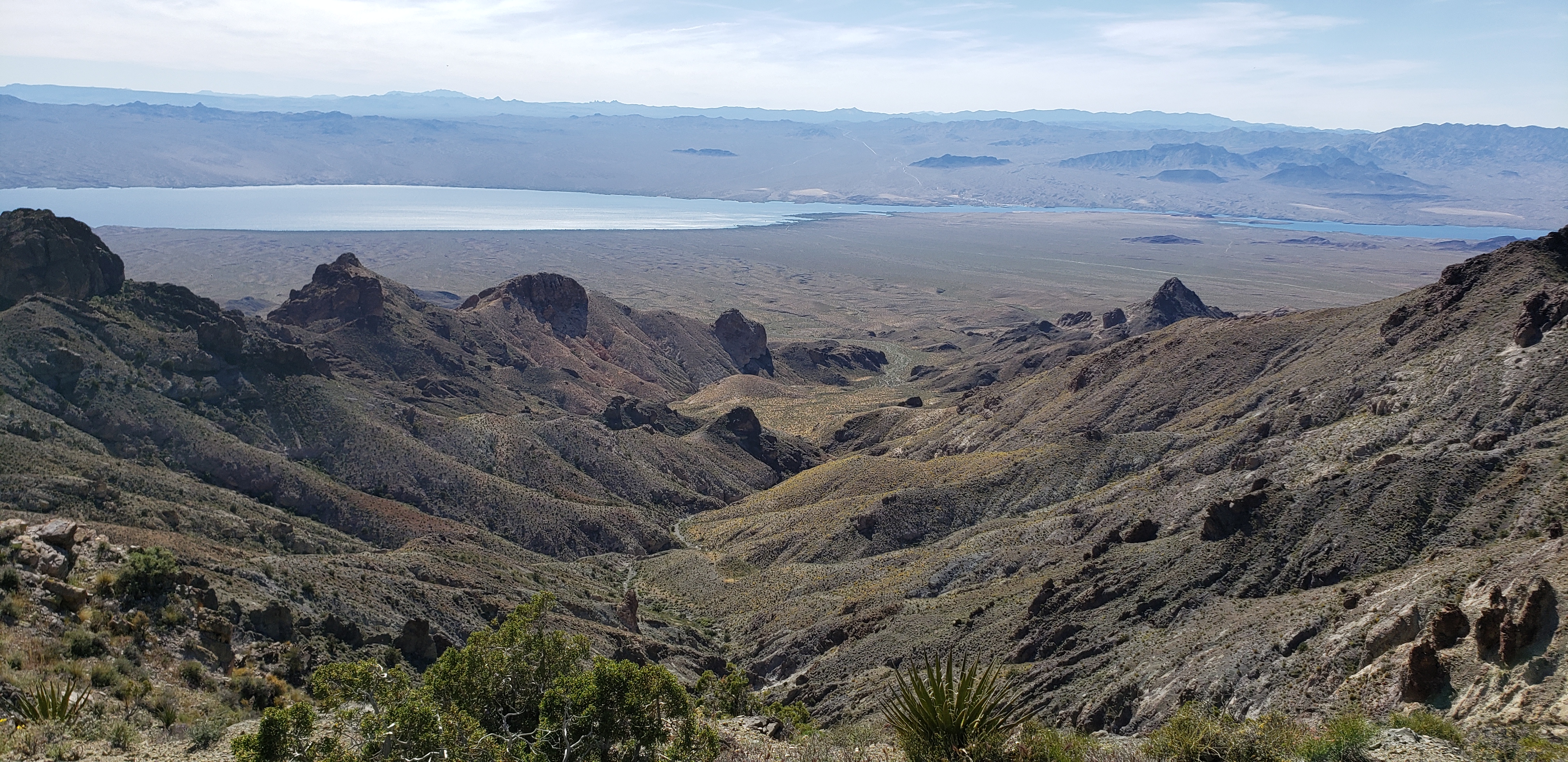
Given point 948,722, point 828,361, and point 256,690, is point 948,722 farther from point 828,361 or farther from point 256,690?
point 828,361

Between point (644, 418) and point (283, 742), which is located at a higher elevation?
point (283, 742)

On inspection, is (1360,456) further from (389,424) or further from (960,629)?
(389,424)

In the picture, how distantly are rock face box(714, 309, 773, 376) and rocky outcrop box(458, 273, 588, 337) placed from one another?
19932 mm

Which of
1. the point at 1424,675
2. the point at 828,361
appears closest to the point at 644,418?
the point at 828,361

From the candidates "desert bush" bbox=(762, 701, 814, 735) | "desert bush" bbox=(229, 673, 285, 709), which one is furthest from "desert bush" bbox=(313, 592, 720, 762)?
"desert bush" bbox=(762, 701, 814, 735)

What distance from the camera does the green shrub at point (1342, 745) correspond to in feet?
54.0

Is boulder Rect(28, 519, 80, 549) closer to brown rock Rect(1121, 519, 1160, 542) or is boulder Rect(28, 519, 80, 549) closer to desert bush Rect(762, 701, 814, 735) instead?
desert bush Rect(762, 701, 814, 735)

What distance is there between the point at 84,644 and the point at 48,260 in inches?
1869

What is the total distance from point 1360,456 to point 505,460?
44646mm

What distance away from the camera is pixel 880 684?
33.2m

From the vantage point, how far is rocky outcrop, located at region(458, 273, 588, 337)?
105812mm

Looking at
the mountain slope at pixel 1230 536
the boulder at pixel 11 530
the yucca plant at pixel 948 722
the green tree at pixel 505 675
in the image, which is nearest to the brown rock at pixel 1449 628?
the mountain slope at pixel 1230 536

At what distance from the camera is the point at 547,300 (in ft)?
353

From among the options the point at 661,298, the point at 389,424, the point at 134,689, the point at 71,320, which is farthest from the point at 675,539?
the point at 661,298
